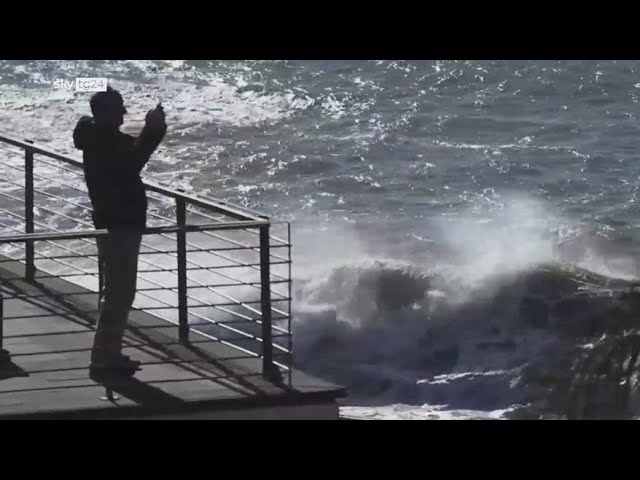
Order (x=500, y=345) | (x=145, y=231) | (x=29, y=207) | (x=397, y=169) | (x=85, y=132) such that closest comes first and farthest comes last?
(x=145, y=231) < (x=85, y=132) < (x=29, y=207) < (x=500, y=345) < (x=397, y=169)

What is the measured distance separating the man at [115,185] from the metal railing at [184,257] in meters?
0.16

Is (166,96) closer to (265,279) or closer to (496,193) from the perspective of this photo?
(496,193)

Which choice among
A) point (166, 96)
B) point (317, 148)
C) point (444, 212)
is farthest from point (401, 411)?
point (166, 96)

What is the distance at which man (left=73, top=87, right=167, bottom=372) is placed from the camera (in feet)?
30.6

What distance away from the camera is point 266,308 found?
9.56 meters

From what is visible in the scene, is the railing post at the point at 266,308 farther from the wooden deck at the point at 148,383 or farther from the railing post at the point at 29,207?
the railing post at the point at 29,207

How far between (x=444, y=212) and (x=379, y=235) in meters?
2.32

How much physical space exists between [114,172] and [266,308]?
104 cm

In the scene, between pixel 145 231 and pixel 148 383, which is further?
pixel 148 383

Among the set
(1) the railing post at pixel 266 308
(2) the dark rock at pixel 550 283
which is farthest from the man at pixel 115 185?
(2) the dark rock at pixel 550 283

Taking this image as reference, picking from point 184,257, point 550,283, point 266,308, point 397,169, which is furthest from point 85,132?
point 397,169

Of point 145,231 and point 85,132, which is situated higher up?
point 85,132

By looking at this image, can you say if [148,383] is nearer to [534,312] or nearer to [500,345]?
[500,345]

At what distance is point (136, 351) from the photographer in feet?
34.0
